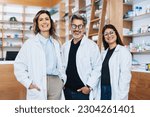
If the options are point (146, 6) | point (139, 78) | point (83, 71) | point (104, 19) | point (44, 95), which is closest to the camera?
point (44, 95)

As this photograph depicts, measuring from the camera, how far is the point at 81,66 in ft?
6.57

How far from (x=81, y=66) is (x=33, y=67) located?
44 centimetres

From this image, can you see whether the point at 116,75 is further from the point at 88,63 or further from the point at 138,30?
the point at 138,30

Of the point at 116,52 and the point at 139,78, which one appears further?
the point at 139,78

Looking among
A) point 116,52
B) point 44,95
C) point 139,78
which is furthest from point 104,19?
point 44,95

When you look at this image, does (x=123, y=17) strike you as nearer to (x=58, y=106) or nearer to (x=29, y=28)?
(x=58, y=106)

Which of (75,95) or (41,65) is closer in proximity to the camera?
(41,65)

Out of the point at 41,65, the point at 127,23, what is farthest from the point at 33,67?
→ the point at 127,23

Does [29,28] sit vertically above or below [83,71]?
above

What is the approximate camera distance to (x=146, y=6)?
399 cm

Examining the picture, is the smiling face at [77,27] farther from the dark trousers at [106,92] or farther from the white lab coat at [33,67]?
the dark trousers at [106,92]

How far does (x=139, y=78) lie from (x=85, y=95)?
70.9 inches

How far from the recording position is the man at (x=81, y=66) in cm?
200

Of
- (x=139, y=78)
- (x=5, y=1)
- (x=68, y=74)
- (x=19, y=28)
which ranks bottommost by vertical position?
(x=139, y=78)
